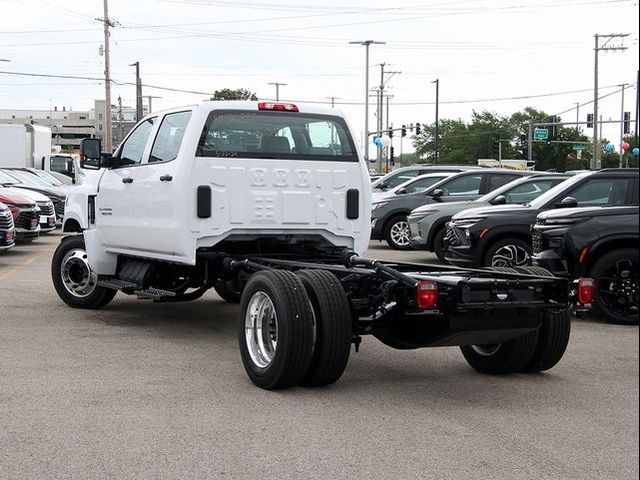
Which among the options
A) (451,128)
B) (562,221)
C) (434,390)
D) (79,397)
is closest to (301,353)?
(434,390)

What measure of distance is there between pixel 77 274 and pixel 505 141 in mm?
91867

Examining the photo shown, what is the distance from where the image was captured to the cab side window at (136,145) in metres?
8.77

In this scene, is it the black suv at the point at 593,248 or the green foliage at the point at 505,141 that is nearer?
the black suv at the point at 593,248

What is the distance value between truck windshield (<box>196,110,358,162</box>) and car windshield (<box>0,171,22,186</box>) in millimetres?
16844

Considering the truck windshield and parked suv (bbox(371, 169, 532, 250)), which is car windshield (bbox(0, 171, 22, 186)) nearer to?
parked suv (bbox(371, 169, 532, 250))

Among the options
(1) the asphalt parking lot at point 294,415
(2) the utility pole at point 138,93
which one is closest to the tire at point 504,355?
(1) the asphalt parking lot at point 294,415

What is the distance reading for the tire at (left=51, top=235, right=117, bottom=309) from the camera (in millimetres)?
9922

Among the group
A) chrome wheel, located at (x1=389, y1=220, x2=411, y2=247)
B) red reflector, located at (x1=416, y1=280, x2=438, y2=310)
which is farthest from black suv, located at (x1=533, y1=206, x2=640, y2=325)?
chrome wheel, located at (x1=389, y1=220, x2=411, y2=247)

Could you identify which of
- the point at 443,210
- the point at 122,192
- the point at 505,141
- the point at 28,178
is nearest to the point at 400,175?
the point at 443,210

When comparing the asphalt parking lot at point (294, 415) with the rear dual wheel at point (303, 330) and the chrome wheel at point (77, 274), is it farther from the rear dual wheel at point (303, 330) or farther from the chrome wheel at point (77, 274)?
the chrome wheel at point (77, 274)

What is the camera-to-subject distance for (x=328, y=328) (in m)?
5.96

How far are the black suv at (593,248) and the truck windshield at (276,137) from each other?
2.72 m

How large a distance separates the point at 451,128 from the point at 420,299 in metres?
104

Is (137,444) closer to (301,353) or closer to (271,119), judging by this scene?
(301,353)
